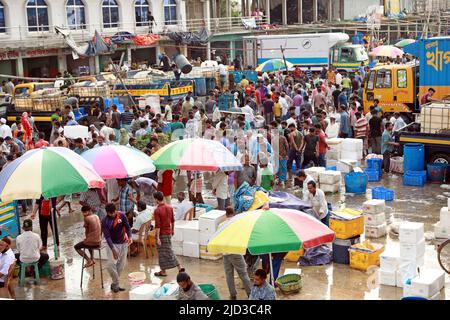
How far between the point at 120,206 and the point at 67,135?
6.19 m

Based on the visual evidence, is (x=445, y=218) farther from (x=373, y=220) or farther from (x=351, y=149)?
(x=351, y=149)

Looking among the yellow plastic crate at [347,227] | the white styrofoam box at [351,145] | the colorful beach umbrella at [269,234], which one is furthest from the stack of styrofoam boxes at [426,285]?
the white styrofoam box at [351,145]

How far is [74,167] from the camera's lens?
11.6 m

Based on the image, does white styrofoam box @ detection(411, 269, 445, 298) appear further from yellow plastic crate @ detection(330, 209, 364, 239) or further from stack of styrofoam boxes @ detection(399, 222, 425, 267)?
yellow plastic crate @ detection(330, 209, 364, 239)

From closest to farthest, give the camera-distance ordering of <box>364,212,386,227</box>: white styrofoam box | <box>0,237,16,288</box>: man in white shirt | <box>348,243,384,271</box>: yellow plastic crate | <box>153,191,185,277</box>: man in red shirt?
<box>0,237,16,288</box>: man in white shirt < <box>153,191,185,277</box>: man in red shirt < <box>348,243,384,271</box>: yellow plastic crate < <box>364,212,386,227</box>: white styrofoam box

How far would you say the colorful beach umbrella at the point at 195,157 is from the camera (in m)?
13.1

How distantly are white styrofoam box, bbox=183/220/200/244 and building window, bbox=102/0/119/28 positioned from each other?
35.4m

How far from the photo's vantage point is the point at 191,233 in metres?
12.6

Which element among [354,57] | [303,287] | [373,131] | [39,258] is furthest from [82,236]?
[354,57]

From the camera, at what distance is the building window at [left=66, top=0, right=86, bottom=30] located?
4353cm

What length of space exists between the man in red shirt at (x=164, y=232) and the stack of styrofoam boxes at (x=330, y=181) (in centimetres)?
574

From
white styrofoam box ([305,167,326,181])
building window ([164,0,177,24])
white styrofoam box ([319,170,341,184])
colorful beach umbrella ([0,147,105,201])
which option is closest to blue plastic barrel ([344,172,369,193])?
white styrofoam box ([319,170,341,184])

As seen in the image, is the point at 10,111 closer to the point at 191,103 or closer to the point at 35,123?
the point at 35,123

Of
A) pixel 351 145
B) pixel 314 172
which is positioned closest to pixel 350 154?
pixel 351 145
